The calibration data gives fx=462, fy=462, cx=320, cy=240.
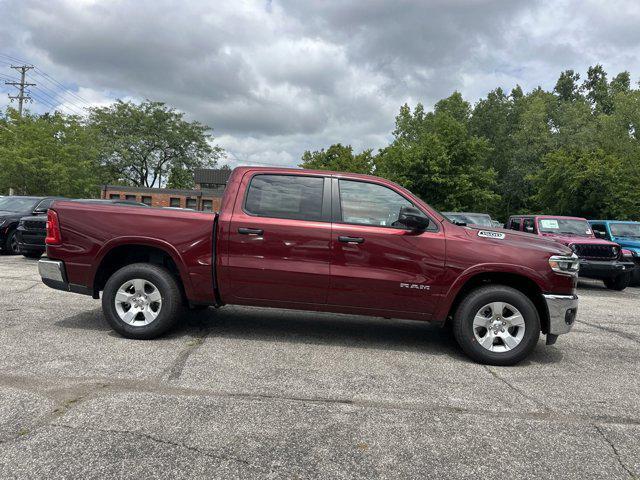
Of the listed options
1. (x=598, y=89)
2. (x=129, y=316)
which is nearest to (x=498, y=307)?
(x=129, y=316)

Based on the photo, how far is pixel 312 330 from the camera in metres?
5.66

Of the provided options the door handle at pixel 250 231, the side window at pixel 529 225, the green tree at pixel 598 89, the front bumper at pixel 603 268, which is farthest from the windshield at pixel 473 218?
the green tree at pixel 598 89

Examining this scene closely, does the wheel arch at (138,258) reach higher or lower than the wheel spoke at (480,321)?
higher

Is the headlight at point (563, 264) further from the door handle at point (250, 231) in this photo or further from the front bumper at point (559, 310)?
the door handle at point (250, 231)

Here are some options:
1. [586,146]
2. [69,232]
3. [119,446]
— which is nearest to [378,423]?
[119,446]

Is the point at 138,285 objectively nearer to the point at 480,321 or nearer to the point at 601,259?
the point at 480,321

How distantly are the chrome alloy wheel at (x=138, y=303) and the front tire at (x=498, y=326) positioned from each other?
3199 mm

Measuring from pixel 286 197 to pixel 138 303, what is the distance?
6.43 feet

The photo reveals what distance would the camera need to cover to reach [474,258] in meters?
4.64

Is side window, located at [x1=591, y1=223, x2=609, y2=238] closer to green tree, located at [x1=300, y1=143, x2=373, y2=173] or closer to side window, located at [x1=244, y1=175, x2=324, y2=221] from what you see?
side window, located at [x1=244, y1=175, x2=324, y2=221]

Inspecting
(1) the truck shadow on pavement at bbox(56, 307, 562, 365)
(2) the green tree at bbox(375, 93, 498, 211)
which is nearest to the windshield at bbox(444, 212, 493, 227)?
(1) the truck shadow on pavement at bbox(56, 307, 562, 365)

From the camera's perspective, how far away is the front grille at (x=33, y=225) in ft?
36.7

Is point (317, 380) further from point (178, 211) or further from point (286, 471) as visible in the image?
point (178, 211)

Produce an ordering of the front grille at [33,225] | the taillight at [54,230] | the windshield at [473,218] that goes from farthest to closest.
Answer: the windshield at [473,218]
the front grille at [33,225]
the taillight at [54,230]
